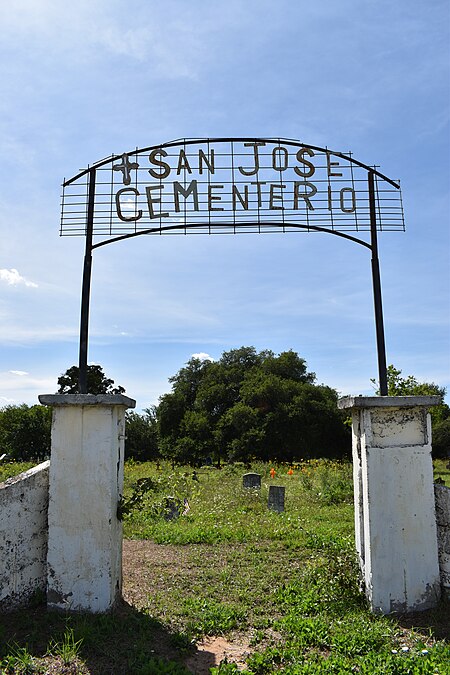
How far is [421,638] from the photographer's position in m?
4.64

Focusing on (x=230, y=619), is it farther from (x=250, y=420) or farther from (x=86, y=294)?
(x=250, y=420)

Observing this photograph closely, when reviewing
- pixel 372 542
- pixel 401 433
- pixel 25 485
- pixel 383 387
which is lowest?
pixel 372 542

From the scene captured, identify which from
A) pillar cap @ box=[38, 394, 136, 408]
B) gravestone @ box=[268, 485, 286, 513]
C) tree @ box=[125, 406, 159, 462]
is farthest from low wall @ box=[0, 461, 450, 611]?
tree @ box=[125, 406, 159, 462]

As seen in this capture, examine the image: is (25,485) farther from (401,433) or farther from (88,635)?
(401,433)

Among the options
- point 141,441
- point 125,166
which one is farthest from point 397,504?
point 141,441

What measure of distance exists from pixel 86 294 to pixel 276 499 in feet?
23.6

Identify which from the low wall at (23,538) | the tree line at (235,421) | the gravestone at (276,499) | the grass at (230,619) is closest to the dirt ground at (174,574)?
the grass at (230,619)

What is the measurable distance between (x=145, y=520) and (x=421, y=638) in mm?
5883

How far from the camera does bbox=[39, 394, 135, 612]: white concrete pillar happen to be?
5105mm

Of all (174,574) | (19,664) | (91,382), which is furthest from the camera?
(91,382)

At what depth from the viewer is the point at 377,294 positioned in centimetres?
609

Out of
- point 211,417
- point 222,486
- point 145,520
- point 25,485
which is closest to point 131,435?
point 211,417

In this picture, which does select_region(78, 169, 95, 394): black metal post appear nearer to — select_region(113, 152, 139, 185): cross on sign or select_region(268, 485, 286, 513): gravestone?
select_region(113, 152, 139, 185): cross on sign

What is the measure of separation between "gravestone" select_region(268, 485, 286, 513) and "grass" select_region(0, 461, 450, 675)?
2938mm
